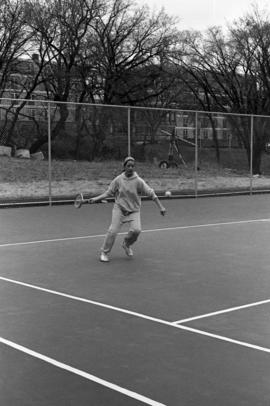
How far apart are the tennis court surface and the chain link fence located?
8.53 metres

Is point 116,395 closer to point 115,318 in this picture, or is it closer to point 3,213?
point 115,318

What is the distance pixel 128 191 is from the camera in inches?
388

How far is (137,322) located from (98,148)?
15.5m

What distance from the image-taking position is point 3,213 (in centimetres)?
1744

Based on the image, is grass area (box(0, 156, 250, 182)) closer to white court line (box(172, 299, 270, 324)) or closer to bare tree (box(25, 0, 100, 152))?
white court line (box(172, 299, 270, 324))

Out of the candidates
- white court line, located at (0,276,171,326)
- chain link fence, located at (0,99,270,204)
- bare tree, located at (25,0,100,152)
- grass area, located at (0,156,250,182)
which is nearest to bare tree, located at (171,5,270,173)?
bare tree, located at (25,0,100,152)

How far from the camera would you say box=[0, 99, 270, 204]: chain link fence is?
2048cm

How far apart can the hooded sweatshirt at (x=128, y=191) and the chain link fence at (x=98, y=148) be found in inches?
374

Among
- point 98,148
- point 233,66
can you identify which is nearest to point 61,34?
point 233,66

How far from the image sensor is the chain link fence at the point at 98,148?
2048 centimetres

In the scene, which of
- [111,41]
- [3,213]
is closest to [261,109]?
[111,41]

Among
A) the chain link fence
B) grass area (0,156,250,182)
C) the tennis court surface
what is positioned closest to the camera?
the tennis court surface

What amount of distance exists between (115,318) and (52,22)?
107 ft

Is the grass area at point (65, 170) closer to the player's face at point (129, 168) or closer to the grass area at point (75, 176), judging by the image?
the grass area at point (75, 176)
